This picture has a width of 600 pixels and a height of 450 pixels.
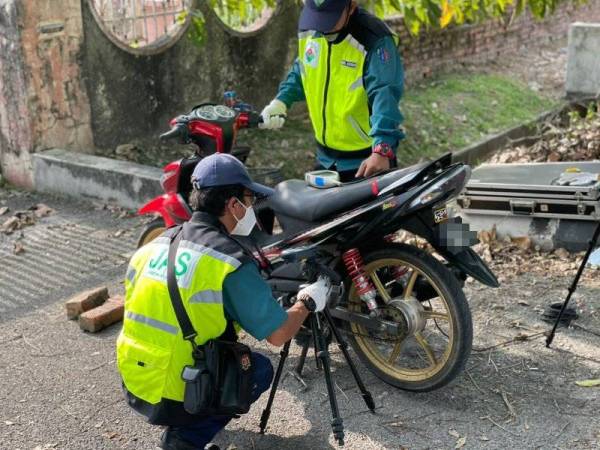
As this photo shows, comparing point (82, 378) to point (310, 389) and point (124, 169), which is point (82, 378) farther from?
point (124, 169)

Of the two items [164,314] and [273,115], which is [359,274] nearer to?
[164,314]

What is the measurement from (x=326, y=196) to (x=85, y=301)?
191 centimetres

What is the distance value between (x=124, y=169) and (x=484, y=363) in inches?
153

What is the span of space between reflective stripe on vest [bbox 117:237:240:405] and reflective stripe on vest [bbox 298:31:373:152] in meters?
1.81

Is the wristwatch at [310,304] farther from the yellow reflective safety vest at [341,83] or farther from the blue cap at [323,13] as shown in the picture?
the blue cap at [323,13]

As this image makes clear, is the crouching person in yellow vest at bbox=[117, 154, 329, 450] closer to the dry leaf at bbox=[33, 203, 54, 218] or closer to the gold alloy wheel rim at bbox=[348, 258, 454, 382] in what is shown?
the gold alloy wheel rim at bbox=[348, 258, 454, 382]

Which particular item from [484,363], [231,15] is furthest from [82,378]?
[231,15]

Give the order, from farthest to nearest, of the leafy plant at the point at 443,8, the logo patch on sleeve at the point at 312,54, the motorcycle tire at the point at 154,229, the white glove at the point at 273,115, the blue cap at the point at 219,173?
the leafy plant at the point at 443,8, the motorcycle tire at the point at 154,229, the white glove at the point at 273,115, the logo patch on sleeve at the point at 312,54, the blue cap at the point at 219,173

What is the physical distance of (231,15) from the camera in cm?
979

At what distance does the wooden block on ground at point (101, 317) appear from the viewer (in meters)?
5.38

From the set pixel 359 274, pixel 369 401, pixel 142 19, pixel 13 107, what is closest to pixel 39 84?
pixel 13 107

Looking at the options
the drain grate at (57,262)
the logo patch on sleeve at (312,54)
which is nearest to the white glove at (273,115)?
the logo patch on sleeve at (312,54)

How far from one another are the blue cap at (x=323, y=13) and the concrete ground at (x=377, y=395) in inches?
72.1

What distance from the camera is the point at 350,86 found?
17.1ft
